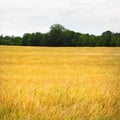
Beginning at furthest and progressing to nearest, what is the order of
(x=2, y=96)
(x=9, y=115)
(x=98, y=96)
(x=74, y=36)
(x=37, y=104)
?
(x=74, y=36)
(x=98, y=96)
(x=2, y=96)
(x=37, y=104)
(x=9, y=115)

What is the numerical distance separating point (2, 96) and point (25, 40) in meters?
87.6

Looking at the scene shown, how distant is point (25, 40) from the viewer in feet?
306

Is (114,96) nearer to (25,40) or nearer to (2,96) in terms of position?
(2,96)

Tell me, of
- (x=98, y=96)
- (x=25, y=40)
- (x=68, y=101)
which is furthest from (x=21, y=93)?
(x=25, y=40)

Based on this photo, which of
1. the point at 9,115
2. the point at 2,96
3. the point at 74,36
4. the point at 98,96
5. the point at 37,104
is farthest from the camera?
the point at 74,36

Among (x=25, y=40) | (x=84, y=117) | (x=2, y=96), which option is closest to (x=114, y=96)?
(x=84, y=117)

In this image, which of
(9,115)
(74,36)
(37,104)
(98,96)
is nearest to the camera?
(9,115)

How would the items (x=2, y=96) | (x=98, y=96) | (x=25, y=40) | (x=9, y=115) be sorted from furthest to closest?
(x=25, y=40), (x=98, y=96), (x=2, y=96), (x=9, y=115)

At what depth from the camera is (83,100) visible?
6523 millimetres

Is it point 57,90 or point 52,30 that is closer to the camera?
point 57,90

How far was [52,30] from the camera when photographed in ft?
300

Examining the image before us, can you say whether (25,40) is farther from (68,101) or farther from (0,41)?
(68,101)

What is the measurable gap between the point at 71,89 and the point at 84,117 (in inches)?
70.4

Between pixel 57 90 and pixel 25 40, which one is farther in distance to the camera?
pixel 25 40
